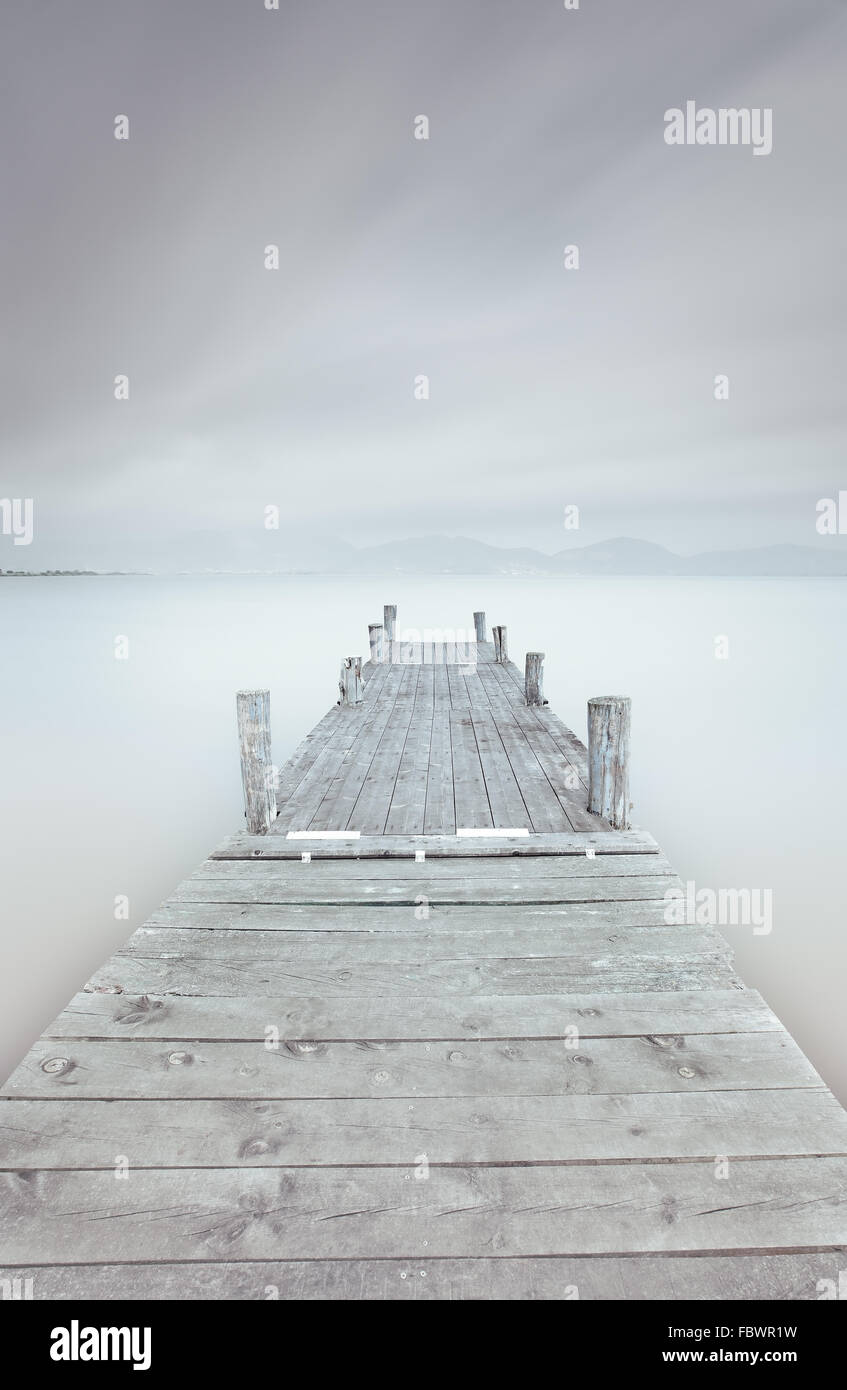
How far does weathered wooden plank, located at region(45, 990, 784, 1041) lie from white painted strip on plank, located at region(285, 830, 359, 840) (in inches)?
71.4

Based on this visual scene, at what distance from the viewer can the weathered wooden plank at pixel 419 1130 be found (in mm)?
1988

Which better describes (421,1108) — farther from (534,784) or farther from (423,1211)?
(534,784)

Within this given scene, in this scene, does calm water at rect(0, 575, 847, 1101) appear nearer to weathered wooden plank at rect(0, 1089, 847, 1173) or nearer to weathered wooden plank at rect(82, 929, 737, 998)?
weathered wooden plank at rect(82, 929, 737, 998)

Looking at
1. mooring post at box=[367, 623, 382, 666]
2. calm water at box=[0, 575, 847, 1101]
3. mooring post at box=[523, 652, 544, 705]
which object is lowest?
calm water at box=[0, 575, 847, 1101]

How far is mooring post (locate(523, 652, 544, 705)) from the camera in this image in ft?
30.3

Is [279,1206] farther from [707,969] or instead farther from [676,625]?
[676,625]

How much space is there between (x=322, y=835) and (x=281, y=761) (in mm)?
6022

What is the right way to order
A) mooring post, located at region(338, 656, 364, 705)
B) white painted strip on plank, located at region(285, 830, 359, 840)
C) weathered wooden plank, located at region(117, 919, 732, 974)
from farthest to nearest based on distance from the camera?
mooring post, located at region(338, 656, 364, 705), white painted strip on plank, located at region(285, 830, 359, 840), weathered wooden plank, located at region(117, 919, 732, 974)

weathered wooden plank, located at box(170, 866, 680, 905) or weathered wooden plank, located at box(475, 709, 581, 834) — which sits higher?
weathered wooden plank, located at box(475, 709, 581, 834)

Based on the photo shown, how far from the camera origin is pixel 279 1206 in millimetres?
1836

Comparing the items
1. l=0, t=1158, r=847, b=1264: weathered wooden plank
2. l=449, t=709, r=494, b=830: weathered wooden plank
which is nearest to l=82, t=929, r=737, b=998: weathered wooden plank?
l=0, t=1158, r=847, b=1264: weathered wooden plank

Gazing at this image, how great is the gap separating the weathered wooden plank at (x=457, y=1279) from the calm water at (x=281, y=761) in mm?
2859

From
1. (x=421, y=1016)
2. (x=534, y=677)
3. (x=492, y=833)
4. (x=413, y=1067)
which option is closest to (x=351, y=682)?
(x=534, y=677)
